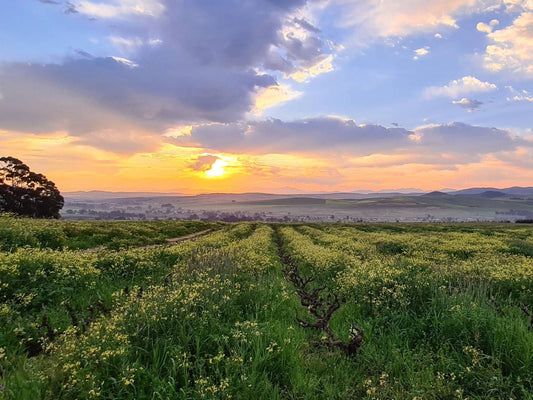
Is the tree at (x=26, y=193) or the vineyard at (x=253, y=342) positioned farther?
the tree at (x=26, y=193)

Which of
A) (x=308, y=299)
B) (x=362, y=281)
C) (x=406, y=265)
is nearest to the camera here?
(x=362, y=281)

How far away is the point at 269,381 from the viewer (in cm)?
479

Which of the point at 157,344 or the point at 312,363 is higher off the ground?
the point at 157,344

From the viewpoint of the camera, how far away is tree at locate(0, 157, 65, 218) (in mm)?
57750

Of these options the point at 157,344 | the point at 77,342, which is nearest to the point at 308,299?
the point at 157,344

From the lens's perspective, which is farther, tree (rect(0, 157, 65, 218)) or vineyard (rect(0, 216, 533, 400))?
tree (rect(0, 157, 65, 218))

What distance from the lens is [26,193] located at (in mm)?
59938

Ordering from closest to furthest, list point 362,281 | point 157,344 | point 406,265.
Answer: point 157,344
point 362,281
point 406,265

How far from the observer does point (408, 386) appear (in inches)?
192

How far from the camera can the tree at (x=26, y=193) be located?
189 ft

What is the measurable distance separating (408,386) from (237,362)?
2.95 m

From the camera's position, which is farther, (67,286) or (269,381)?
(67,286)

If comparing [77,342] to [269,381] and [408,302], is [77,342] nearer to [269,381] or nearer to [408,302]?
[269,381]

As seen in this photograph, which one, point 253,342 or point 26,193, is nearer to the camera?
point 253,342
